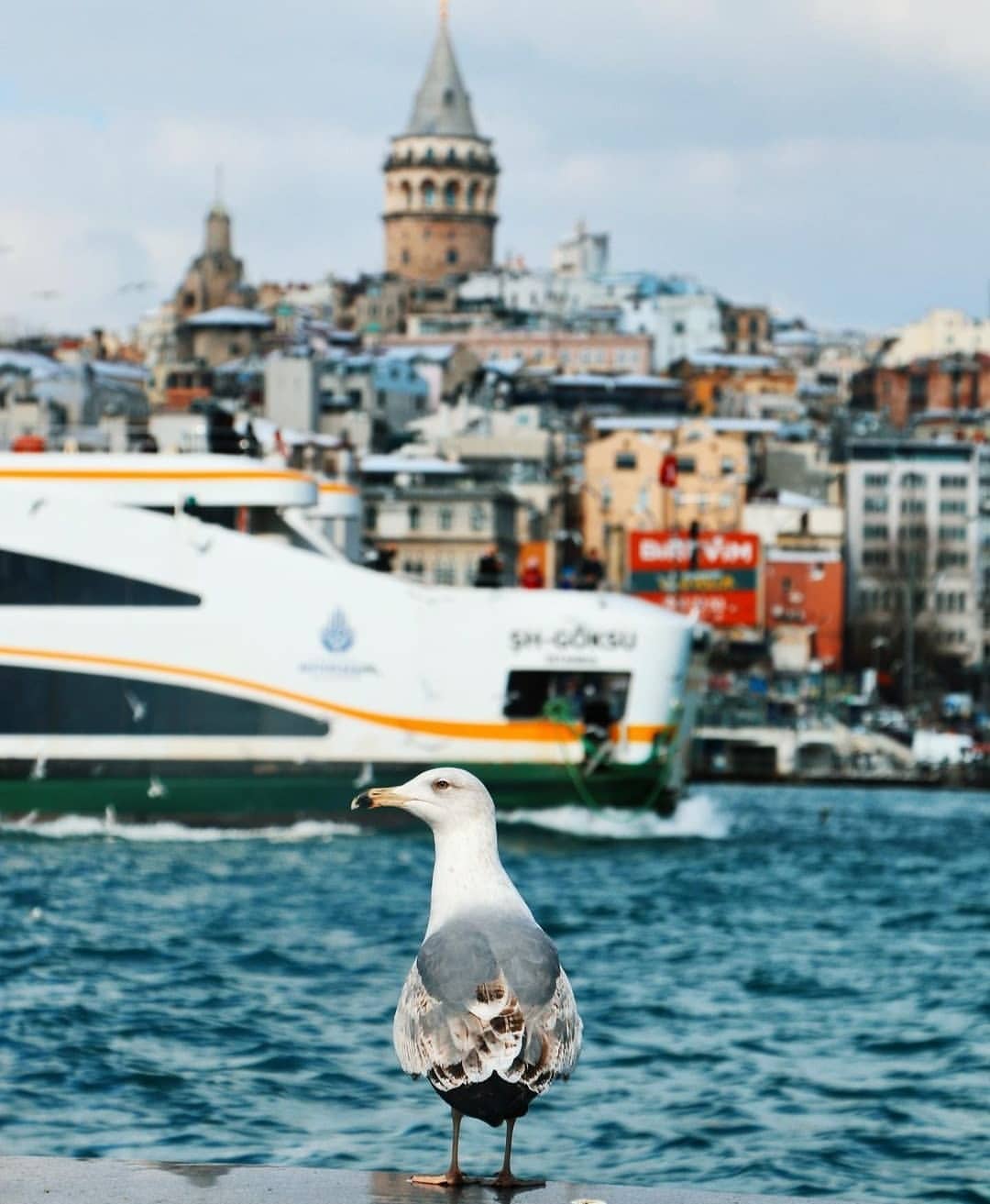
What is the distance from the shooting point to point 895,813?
5784cm

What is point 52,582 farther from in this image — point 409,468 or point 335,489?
point 409,468

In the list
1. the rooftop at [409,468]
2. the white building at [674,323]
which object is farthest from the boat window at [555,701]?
the white building at [674,323]

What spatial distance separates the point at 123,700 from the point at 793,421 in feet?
356

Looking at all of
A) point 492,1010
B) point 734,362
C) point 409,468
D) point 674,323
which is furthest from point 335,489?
point 674,323

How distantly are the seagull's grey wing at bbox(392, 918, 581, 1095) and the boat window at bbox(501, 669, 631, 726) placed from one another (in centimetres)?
2433

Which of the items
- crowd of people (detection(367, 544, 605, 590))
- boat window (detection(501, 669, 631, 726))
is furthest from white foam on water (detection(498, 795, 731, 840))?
crowd of people (detection(367, 544, 605, 590))

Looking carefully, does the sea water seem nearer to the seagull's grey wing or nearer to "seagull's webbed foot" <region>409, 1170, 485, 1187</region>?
"seagull's webbed foot" <region>409, 1170, 485, 1187</region>

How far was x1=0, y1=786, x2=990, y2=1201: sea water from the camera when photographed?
13562 millimetres

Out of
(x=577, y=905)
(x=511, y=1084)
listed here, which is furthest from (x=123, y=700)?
(x=511, y=1084)

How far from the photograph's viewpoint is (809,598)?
109 meters

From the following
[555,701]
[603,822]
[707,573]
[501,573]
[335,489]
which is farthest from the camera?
A: [707,573]

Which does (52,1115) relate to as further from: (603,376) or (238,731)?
(603,376)

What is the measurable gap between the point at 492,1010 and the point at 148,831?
79.2 ft

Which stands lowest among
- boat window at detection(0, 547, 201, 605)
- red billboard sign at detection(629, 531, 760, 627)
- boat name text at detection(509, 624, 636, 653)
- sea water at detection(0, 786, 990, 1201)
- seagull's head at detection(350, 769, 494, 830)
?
sea water at detection(0, 786, 990, 1201)
